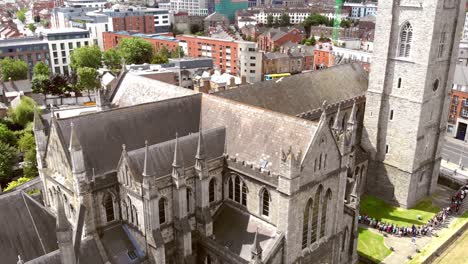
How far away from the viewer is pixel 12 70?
354ft

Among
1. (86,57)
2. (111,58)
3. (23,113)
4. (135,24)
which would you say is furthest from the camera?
(135,24)

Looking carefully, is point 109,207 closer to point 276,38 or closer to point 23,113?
point 23,113

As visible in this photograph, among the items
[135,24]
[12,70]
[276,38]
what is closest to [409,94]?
[12,70]

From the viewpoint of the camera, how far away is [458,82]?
82125mm

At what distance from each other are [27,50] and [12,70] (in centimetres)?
1825

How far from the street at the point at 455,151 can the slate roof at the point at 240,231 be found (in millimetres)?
52862

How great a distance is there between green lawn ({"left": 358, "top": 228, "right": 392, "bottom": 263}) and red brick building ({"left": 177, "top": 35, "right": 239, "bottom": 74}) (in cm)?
8604

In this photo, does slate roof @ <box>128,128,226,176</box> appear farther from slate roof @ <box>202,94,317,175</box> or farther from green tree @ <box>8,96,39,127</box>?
green tree @ <box>8,96,39,127</box>

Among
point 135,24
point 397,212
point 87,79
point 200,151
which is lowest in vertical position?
point 397,212

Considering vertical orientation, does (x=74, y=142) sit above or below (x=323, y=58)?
above

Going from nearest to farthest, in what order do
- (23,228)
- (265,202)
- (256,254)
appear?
(256,254) < (23,228) < (265,202)

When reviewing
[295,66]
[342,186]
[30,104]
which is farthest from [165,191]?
[295,66]

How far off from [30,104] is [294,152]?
6826 cm

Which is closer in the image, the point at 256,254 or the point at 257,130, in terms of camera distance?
the point at 256,254
